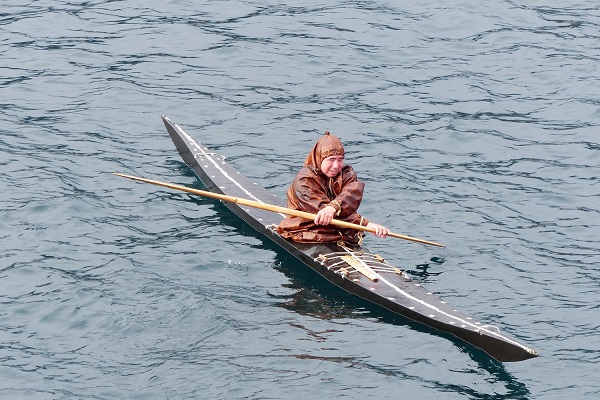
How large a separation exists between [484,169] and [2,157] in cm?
813

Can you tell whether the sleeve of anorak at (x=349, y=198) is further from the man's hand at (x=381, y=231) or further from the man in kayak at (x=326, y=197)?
the man's hand at (x=381, y=231)

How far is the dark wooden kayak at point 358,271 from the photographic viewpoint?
1345 cm

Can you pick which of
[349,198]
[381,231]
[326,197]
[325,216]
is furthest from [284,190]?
[381,231]

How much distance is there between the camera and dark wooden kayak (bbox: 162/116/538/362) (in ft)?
44.1

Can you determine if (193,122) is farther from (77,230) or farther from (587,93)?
(587,93)

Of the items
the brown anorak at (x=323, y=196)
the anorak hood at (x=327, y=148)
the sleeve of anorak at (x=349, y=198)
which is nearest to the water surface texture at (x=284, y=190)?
the brown anorak at (x=323, y=196)

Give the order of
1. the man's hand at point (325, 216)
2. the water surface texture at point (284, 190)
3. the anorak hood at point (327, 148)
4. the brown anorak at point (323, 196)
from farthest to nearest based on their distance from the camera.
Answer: the brown anorak at point (323, 196), the anorak hood at point (327, 148), the man's hand at point (325, 216), the water surface texture at point (284, 190)

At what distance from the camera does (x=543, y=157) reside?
761 inches

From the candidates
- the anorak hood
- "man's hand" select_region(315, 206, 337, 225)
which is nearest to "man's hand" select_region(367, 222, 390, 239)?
"man's hand" select_region(315, 206, 337, 225)

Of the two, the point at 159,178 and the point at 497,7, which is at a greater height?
the point at 497,7

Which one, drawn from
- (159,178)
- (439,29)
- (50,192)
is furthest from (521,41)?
(50,192)

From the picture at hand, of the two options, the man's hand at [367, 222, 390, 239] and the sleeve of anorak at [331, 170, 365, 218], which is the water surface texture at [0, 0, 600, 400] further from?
the sleeve of anorak at [331, 170, 365, 218]

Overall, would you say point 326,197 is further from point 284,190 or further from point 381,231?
point 284,190

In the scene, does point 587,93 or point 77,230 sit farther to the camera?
point 587,93
